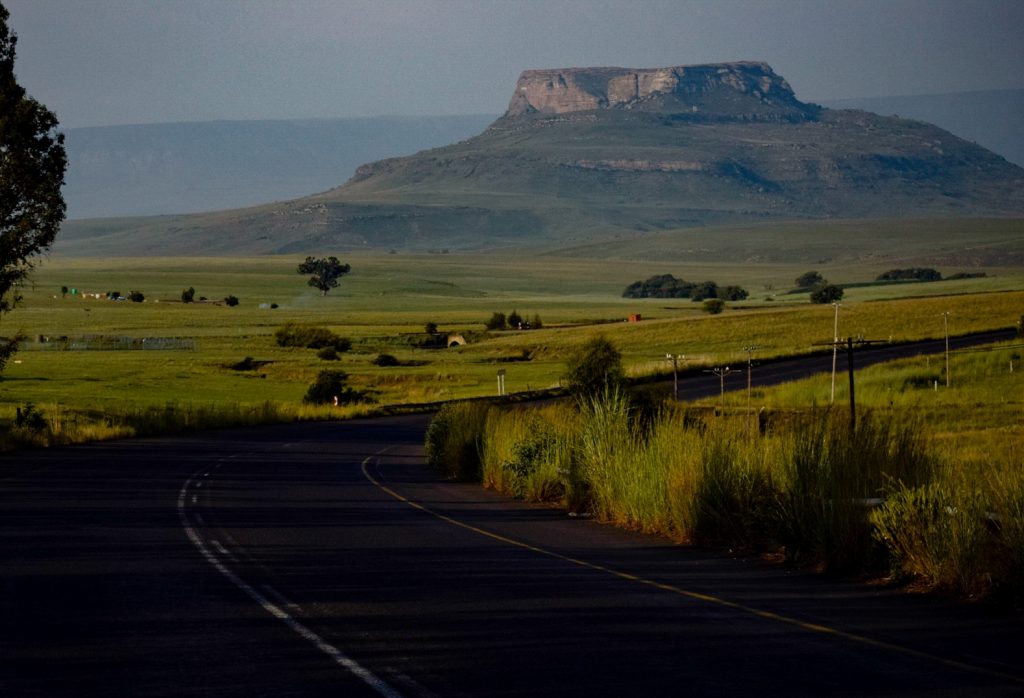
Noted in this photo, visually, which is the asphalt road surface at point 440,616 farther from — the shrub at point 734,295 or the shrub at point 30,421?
the shrub at point 734,295

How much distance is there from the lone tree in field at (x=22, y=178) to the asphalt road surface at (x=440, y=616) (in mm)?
18051

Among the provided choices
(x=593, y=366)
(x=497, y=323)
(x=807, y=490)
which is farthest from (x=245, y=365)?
(x=807, y=490)

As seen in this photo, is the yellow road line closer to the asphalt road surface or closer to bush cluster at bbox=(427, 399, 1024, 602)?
the asphalt road surface

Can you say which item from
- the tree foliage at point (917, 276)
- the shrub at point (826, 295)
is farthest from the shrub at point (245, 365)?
the tree foliage at point (917, 276)

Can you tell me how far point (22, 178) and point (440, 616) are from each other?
2918cm

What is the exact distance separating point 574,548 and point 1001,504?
5.54m

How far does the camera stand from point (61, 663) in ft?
34.5

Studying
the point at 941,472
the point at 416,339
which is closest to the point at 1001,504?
the point at 941,472

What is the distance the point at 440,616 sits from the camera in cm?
1240

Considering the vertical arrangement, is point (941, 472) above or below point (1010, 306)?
below

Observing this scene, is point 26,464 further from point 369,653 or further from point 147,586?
point 369,653

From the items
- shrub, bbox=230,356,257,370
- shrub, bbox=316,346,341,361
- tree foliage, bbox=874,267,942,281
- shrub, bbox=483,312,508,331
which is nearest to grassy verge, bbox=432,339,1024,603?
shrub, bbox=230,356,257,370

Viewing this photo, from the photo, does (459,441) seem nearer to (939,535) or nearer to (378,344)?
(939,535)

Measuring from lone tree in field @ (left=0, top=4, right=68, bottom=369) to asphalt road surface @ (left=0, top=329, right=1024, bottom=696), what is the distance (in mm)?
18051
